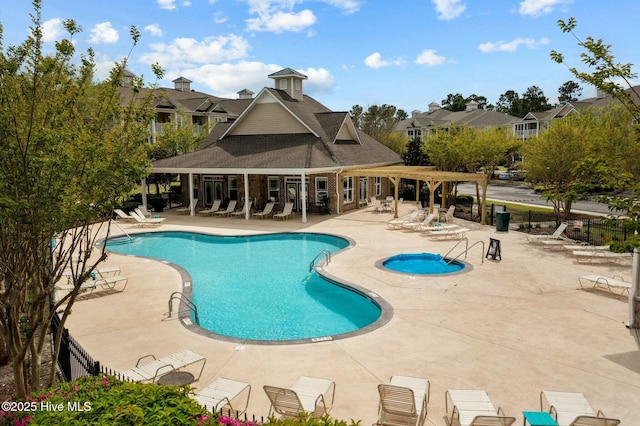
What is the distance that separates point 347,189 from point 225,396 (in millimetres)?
25015

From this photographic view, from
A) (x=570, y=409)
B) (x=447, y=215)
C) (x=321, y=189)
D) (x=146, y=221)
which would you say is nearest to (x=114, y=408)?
(x=570, y=409)

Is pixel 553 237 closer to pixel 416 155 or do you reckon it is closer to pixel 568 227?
pixel 568 227

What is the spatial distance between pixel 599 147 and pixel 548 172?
2.86 metres

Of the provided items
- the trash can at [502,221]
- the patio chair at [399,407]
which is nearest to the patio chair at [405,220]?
the trash can at [502,221]

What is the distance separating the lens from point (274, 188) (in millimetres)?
30781

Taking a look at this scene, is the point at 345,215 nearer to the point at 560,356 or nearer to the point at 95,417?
the point at 560,356

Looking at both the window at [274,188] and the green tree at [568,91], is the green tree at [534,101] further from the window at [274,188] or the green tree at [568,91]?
the window at [274,188]

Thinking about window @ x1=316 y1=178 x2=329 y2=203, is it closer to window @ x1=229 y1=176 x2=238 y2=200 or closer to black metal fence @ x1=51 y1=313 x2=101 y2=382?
window @ x1=229 y1=176 x2=238 y2=200

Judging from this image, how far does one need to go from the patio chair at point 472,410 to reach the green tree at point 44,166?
5.76 metres

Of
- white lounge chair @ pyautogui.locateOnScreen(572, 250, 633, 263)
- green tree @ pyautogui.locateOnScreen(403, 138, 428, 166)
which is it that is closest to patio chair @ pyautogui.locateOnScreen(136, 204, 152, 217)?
white lounge chair @ pyautogui.locateOnScreen(572, 250, 633, 263)

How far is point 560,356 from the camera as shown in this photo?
29.1 feet

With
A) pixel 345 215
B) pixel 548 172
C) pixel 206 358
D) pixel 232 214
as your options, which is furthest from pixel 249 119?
pixel 206 358

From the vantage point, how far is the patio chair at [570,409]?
19.7ft

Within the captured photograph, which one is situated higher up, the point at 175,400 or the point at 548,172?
the point at 548,172
